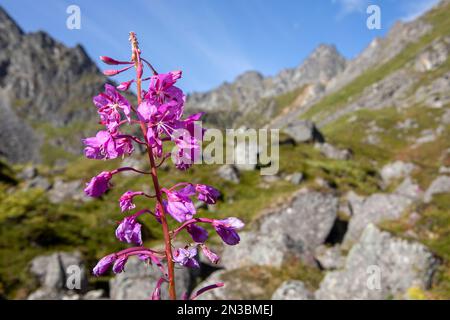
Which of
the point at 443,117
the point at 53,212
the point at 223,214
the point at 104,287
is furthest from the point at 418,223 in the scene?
the point at 443,117

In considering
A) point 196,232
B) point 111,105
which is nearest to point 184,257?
point 196,232

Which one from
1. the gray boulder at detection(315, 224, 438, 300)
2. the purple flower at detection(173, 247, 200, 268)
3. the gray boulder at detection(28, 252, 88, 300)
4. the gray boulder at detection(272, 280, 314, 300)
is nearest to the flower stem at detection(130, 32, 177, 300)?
the purple flower at detection(173, 247, 200, 268)

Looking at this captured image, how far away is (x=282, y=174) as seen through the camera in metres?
31.5

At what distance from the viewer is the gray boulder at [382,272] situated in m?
12.8

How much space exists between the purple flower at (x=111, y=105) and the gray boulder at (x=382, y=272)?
1153 cm

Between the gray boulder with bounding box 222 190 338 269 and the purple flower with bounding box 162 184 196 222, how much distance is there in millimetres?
A: 13194

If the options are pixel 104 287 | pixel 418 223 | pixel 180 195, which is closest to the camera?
pixel 180 195

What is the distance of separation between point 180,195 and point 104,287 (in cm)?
1322

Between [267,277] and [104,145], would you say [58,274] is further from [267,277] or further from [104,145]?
[104,145]

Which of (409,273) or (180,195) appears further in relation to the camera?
(409,273)

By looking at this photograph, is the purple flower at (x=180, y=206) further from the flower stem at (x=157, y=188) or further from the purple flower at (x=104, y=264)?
the purple flower at (x=104, y=264)

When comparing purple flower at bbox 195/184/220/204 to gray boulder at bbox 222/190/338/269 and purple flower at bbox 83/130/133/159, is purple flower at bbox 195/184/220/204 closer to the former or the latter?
purple flower at bbox 83/130/133/159

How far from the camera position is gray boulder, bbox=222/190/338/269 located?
1599 cm

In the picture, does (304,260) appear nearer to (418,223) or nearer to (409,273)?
(409,273)
